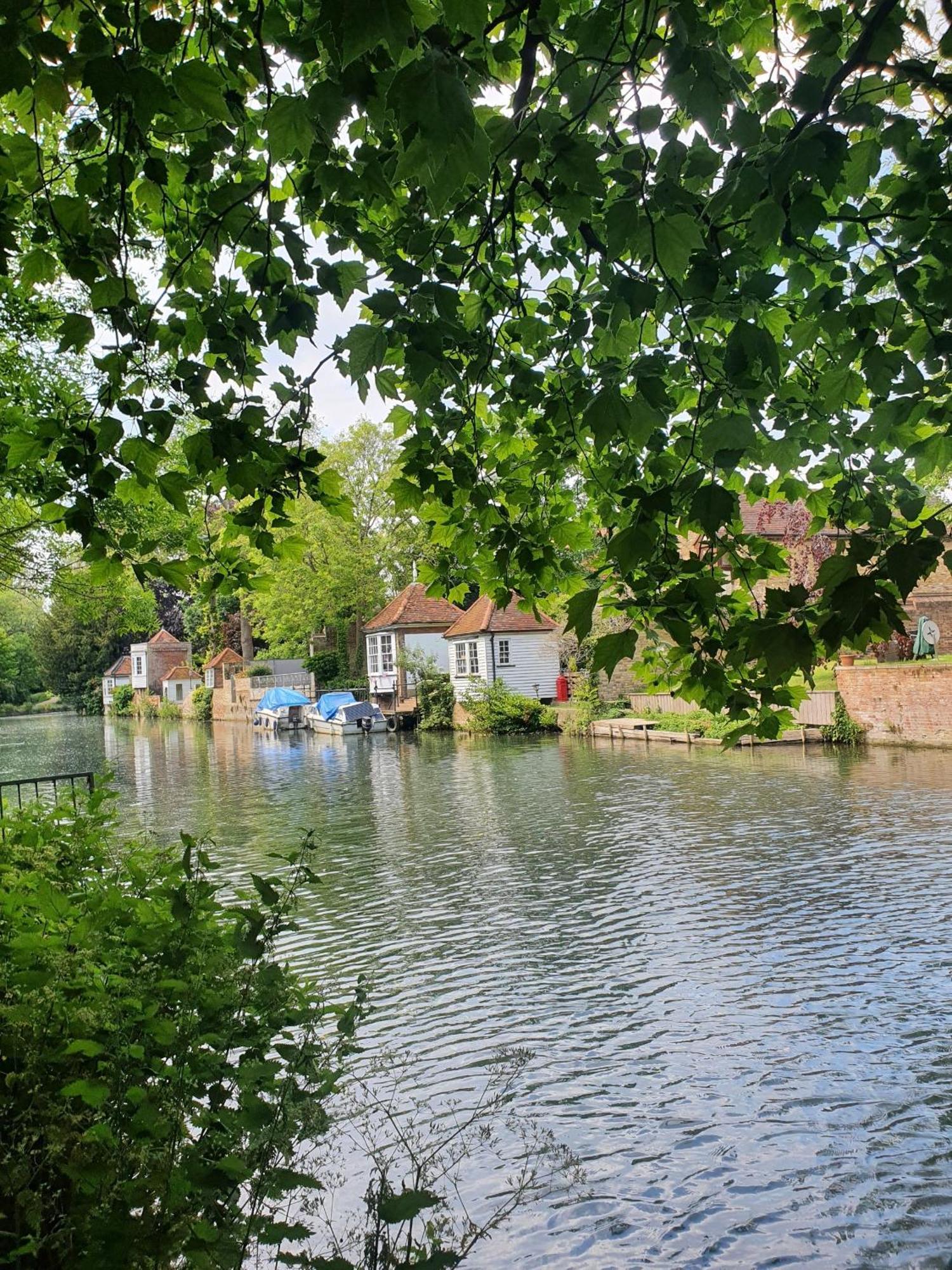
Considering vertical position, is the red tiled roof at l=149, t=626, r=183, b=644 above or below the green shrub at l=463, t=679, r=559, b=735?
above

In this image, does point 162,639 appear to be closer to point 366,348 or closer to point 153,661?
point 153,661

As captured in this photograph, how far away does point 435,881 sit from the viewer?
12562mm

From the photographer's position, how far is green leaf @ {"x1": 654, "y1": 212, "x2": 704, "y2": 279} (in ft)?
7.38

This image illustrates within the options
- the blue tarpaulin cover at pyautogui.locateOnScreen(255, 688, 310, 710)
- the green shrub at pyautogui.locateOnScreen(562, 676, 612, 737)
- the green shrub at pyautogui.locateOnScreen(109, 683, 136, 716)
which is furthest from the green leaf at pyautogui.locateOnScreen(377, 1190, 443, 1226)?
the green shrub at pyautogui.locateOnScreen(109, 683, 136, 716)

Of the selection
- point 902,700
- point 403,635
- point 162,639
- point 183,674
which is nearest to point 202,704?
point 183,674

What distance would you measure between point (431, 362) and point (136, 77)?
3.34 ft

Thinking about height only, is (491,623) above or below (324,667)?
above

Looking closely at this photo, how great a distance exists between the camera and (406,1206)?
2471 mm

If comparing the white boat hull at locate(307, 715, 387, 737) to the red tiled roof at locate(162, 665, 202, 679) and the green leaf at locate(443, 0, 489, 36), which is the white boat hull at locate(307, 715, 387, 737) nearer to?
the red tiled roof at locate(162, 665, 202, 679)

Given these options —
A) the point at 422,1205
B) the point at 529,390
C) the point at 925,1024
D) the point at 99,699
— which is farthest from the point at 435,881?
the point at 99,699

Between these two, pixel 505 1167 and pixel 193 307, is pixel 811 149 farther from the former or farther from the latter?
pixel 505 1167

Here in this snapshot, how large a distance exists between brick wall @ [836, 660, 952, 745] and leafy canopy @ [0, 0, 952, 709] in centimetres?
1866

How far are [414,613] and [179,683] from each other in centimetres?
3170

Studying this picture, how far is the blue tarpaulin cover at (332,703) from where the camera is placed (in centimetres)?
4106
